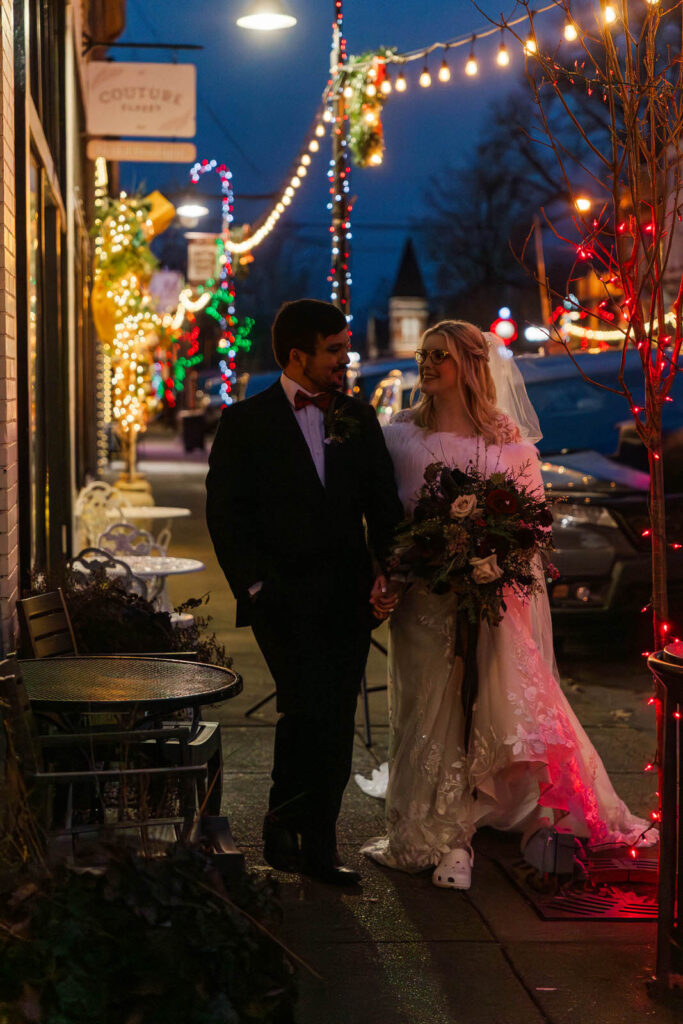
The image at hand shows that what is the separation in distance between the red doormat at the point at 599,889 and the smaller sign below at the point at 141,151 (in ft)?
32.7

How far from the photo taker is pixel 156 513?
11.0 meters

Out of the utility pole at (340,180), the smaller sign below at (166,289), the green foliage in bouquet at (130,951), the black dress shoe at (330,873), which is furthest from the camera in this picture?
the smaller sign below at (166,289)

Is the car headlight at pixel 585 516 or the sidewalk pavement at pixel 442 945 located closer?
the sidewalk pavement at pixel 442 945

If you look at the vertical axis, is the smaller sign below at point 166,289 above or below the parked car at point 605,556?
above

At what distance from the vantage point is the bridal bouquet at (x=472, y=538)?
480 centimetres

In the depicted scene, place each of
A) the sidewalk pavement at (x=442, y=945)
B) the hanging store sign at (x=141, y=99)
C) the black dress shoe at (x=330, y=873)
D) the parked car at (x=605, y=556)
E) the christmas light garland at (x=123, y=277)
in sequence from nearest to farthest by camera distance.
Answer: the sidewalk pavement at (x=442, y=945) < the black dress shoe at (x=330, y=873) < the parked car at (x=605, y=556) < the hanging store sign at (x=141, y=99) < the christmas light garland at (x=123, y=277)

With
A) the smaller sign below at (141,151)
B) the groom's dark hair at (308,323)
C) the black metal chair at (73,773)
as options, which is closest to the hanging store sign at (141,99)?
the smaller sign below at (141,151)

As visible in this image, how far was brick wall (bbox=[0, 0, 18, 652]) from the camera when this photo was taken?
14.9ft

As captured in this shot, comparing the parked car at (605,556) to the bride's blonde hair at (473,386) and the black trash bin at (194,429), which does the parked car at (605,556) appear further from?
the black trash bin at (194,429)

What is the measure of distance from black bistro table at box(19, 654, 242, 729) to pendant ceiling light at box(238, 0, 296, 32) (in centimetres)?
899

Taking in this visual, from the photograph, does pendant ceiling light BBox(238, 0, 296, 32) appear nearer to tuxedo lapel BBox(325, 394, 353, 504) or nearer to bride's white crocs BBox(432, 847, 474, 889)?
tuxedo lapel BBox(325, 394, 353, 504)

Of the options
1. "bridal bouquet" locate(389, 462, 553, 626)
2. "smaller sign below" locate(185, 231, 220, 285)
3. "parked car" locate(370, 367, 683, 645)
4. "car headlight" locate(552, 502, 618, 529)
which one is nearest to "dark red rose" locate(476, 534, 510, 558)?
"bridal bouquet" locate(389, 462, 553, 626)

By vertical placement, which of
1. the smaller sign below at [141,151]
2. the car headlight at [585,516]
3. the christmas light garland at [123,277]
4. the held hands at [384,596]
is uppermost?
the smaller sign below at [141,151]

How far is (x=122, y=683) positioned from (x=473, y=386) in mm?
1891
